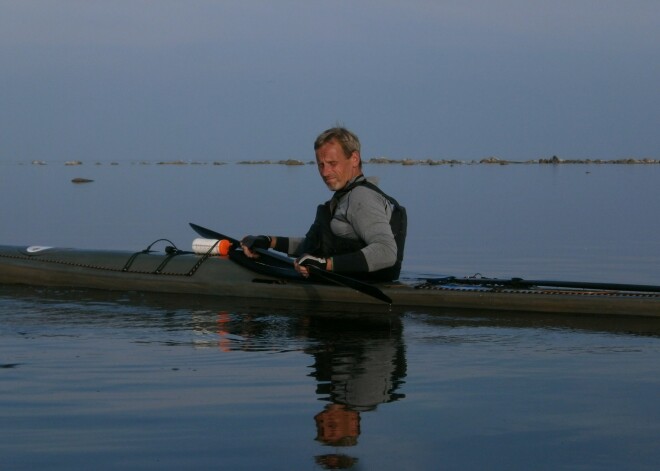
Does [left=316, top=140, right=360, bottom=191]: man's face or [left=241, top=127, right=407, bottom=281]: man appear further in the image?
[left=316, top=140, right=360, bottom=191]: man's face

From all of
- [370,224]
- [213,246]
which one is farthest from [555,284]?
[213,246]

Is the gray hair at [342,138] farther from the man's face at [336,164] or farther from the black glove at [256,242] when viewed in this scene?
the black glove at [256,242]

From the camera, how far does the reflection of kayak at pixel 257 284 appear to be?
A: 779 centimetres

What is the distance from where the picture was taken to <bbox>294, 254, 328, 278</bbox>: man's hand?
7.84 metres

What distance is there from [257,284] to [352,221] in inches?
50.5

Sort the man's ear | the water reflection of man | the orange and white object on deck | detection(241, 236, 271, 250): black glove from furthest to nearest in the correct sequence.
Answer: the orange and white object on deck → detection(241, 236, 271, 250): black glove → the man's ear → the water reflection of man

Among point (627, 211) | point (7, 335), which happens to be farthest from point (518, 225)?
point (7, 335)

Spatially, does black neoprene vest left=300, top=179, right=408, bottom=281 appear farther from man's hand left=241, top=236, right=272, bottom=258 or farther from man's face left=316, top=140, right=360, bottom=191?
man's hand left=241, top=236, right=272, bottom=258

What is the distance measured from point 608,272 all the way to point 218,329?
5.40 m

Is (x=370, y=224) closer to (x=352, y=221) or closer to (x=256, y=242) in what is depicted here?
(x=352, y=221)

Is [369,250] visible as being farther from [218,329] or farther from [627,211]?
[627,211]

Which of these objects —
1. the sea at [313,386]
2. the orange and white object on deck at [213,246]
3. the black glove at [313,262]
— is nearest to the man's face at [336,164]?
the black glove at [313,262]

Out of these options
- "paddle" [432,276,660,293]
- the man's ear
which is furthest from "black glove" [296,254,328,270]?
"paddle" [432,276,660,293]

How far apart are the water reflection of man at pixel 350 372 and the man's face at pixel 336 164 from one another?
3.31 ft
